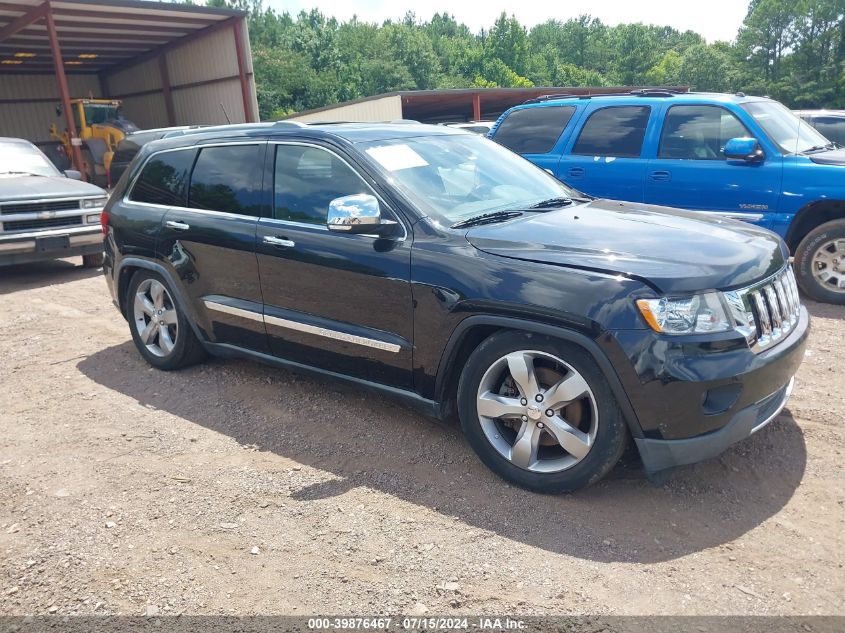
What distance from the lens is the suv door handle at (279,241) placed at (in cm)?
420

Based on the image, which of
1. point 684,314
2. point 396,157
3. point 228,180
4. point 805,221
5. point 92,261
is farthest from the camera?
point 92,261

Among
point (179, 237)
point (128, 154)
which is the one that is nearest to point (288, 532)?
point (179, 237)

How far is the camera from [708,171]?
22.4 feet

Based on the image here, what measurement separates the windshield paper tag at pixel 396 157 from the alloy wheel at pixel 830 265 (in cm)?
440

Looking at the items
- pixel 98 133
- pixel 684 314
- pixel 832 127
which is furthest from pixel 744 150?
pixel 98 133

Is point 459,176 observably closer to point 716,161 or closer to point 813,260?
point 716,161

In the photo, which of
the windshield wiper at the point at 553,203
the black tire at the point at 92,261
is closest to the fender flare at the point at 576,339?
the windshield wiper at the point at 553,203

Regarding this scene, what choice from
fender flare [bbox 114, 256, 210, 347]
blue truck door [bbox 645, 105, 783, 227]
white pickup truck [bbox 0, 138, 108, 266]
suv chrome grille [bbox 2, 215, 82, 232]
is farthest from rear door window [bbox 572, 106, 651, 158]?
suv chrome grille [bbox 2, 215, 82, 232]

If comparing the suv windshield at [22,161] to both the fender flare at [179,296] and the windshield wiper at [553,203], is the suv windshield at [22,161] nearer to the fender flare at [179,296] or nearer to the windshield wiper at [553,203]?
the fender flare at [179,296]

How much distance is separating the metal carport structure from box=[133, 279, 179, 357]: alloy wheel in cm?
1483

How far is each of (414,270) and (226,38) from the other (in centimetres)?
2048

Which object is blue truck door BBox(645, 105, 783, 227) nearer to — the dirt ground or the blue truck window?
the blue truck window

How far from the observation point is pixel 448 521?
326cm

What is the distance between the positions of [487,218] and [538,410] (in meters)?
1.13
